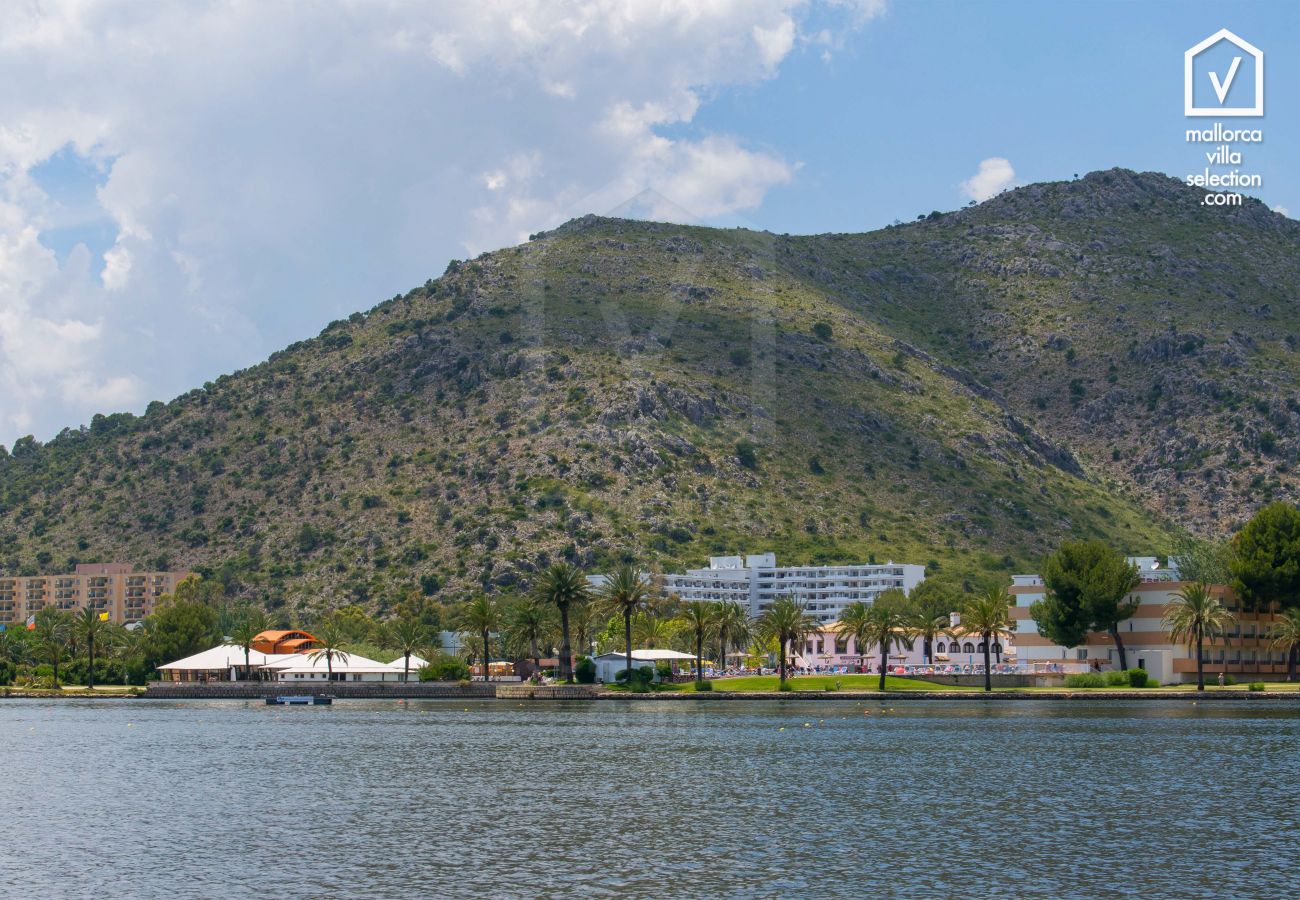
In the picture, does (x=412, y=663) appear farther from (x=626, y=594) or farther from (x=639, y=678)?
(x=626, y=594)

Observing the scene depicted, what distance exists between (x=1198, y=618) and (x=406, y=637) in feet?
270

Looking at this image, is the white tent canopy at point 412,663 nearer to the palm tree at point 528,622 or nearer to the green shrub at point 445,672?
the green shrub at point 445,672

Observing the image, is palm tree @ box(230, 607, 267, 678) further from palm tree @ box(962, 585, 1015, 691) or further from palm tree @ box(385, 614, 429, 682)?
palm tree @ box(962, 585, 1015, 691)

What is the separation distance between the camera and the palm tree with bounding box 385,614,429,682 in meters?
162

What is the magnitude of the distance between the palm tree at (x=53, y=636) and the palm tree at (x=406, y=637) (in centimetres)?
4098

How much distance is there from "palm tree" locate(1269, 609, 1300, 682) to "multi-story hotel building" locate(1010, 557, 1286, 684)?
192 cm

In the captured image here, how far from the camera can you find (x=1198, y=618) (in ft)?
429

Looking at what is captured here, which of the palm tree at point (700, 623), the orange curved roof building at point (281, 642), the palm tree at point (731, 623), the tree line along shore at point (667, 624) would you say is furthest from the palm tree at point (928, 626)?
the orange curved roof building at point (281, 642)

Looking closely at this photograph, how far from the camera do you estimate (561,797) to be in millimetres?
65000

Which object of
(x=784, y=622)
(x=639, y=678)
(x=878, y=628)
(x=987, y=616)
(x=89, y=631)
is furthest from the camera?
(x=89, y=631)

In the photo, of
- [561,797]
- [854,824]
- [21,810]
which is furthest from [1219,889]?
[21,810]

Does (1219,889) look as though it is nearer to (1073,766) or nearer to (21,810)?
(1073,766)

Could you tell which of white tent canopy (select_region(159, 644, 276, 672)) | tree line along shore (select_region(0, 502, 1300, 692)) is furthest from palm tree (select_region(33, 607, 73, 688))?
white tent canopy (select_region(159, 644, 276, 672))

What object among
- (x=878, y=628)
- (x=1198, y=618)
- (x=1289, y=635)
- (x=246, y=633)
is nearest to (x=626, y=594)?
(x=878, y=628)
